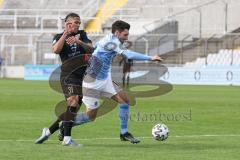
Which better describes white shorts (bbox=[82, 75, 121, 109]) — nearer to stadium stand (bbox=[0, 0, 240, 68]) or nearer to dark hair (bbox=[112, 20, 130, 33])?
dark hair (bbox=[112, 20, 130, 33])

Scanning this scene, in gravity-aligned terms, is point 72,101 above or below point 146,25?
below

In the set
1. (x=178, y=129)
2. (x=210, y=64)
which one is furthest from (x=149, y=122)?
(x=210, y=64)

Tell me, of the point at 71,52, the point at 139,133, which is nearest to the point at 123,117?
the point at 71,52

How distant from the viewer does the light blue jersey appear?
473 inches

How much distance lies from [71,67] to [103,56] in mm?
613

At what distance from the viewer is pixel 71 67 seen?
12.1 m

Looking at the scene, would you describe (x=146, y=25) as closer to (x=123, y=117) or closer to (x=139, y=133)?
(x=139, y=133)

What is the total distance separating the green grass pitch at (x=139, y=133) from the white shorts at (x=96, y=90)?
74 cm

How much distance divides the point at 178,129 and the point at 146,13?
1634 inches

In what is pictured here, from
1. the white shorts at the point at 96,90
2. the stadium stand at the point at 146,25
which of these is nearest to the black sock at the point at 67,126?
the white shorts at the point at 96,90

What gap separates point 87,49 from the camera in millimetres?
12031

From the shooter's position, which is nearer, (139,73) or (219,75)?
(219,75)

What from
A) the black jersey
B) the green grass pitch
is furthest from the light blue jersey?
the green grass pitch

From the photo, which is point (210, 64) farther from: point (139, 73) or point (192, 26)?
point (192, 26)
